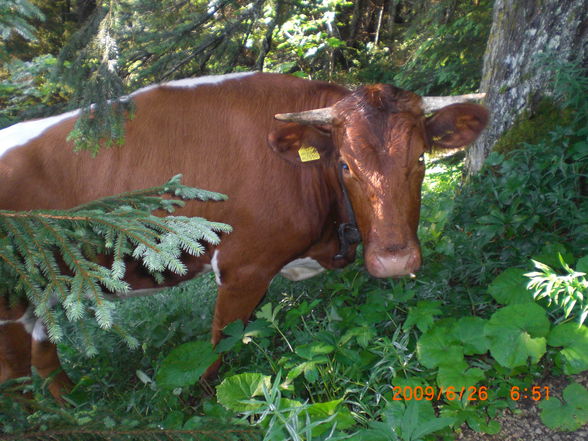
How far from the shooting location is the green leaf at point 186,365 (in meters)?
2.49

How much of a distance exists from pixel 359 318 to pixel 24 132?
2497mm

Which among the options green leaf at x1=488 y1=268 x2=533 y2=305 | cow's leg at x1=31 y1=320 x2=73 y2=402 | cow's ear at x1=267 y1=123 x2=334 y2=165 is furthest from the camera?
cow's leg at x1=31 y1=320 x2=73 y2=402

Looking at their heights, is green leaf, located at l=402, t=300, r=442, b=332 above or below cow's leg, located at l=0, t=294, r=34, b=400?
above

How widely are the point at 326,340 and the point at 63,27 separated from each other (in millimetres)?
11578

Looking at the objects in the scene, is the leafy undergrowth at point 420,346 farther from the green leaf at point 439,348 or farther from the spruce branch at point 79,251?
the spruce branch at point 79,251

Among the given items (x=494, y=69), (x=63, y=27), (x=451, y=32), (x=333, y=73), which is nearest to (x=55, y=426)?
(x=494, y=69)

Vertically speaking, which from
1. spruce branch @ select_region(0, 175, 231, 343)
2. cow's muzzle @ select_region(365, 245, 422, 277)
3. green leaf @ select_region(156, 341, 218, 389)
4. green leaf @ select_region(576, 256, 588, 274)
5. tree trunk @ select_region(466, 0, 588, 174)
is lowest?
green leaf @ select_region(156, 341, 218, 389)

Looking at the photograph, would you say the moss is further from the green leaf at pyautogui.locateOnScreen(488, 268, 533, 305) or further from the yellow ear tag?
the yellow ear tag

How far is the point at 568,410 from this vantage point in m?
2.18

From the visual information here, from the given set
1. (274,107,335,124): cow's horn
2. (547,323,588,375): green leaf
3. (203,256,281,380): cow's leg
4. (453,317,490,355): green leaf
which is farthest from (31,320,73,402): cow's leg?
(547,323,588,375): green leaf

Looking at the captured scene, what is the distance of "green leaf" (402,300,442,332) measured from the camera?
2.58 m

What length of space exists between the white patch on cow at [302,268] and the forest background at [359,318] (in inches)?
9.5

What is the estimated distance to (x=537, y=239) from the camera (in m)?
3.06
